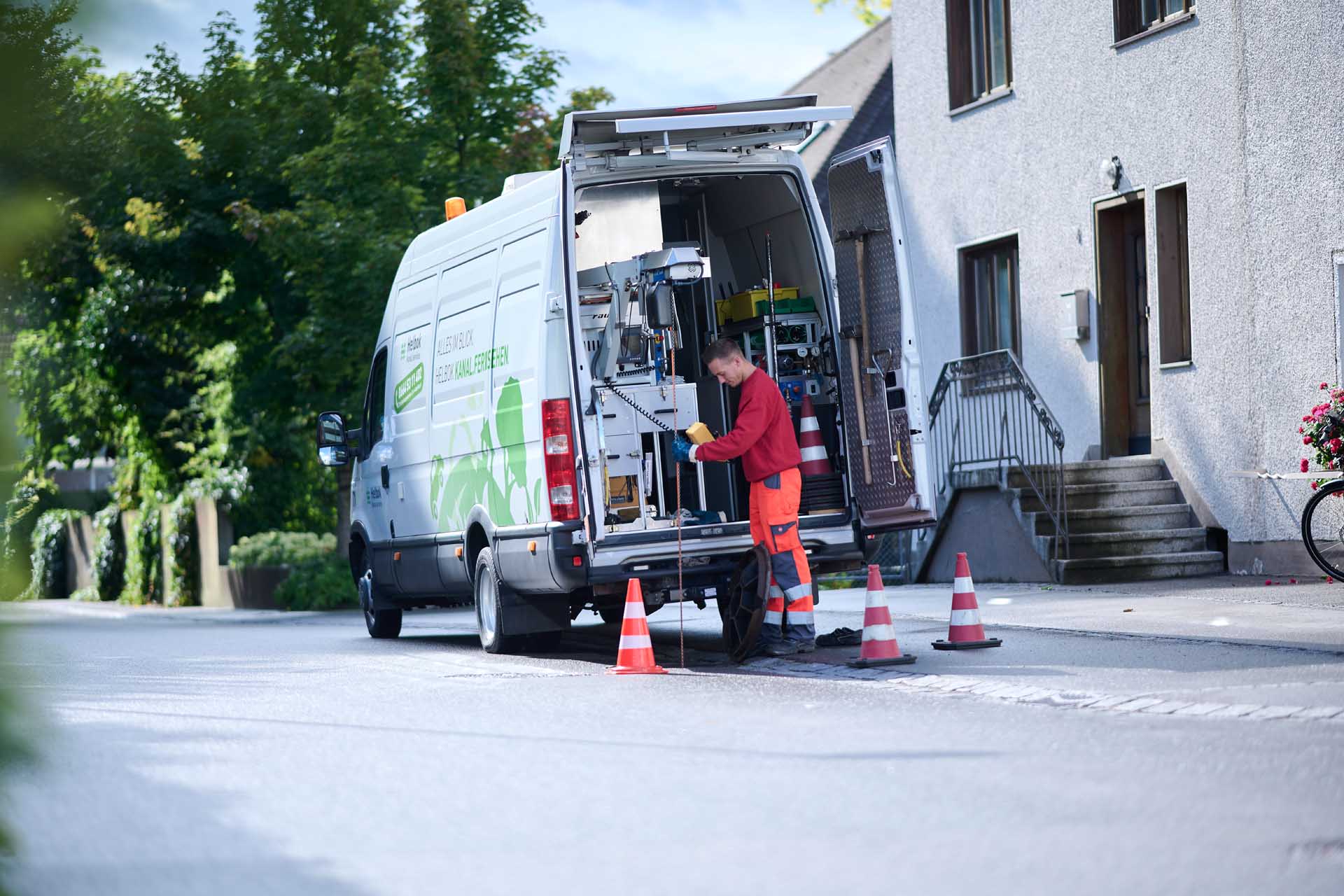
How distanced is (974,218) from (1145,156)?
122 inches

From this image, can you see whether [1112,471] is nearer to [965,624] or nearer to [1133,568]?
[1133,568]

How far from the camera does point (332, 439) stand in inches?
603

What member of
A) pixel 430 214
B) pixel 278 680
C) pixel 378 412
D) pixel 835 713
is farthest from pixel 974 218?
pixel 835 713

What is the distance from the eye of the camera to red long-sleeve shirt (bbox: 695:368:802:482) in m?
10.7

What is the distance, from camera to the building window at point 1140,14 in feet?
56.5

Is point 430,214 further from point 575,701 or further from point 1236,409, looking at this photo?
point 575,701

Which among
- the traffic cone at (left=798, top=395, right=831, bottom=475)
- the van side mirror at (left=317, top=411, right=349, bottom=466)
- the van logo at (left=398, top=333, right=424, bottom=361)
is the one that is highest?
the van logo at (left=398, top=333, right=424, bottom=361)

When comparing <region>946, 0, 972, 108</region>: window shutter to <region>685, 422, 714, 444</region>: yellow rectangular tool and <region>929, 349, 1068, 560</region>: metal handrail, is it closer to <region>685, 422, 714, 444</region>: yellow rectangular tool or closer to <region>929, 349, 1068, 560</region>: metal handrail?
<region>929, 349, 1068, 560</region>: metal handrail

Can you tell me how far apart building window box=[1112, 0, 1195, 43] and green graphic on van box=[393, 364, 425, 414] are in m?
7.90

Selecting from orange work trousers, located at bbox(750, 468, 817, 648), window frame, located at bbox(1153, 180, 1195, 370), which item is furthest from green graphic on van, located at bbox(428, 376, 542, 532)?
window frame, located at bbox(1153, 180, 1195, 370)

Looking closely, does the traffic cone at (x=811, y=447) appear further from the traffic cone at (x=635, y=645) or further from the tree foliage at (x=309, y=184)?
the tree foliage at (x=309, y=184)

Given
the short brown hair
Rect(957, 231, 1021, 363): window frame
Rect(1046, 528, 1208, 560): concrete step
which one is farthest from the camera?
Rect(957, 231, 1021, 363): window frame

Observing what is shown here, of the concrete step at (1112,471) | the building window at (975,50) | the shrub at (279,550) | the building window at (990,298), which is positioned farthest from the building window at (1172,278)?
the shrub at (279,550)

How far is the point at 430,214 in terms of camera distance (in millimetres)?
21938
